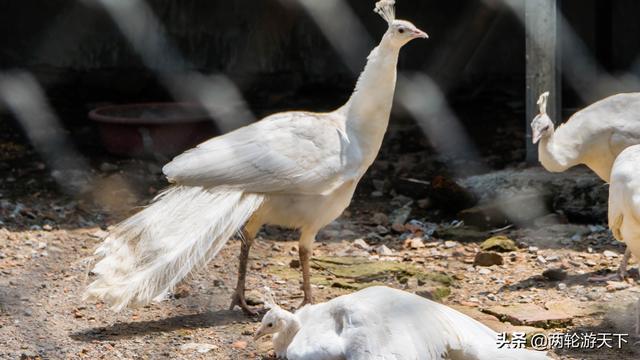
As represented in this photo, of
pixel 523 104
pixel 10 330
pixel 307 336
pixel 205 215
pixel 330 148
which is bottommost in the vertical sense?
pixel 10 330

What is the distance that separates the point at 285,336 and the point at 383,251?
152 centimetres

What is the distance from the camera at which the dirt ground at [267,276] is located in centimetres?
346

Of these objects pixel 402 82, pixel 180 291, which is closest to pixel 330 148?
pixel 180 291

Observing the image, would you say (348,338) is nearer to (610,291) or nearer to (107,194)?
(610,291)

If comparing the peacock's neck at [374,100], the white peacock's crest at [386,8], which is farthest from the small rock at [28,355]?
the white peacock's crest at [386,8]

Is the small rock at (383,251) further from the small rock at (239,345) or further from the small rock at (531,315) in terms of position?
the small rock at (239,345)

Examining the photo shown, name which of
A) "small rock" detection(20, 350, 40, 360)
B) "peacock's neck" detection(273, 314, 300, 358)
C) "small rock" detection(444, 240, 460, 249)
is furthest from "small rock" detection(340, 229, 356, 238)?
"small rock" detection(20, 350, 40, 360)

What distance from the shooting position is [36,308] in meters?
3.70

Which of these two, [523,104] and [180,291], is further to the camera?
[523,104]

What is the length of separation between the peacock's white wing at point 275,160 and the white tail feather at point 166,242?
52 millimetres

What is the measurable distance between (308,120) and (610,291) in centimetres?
129

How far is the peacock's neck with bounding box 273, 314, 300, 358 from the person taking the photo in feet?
10.3

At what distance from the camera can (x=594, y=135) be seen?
4.39 metres

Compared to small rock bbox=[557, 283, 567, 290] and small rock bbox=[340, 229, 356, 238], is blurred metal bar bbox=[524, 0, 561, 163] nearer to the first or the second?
small rock bbox=[340, 229, 356, 238]
